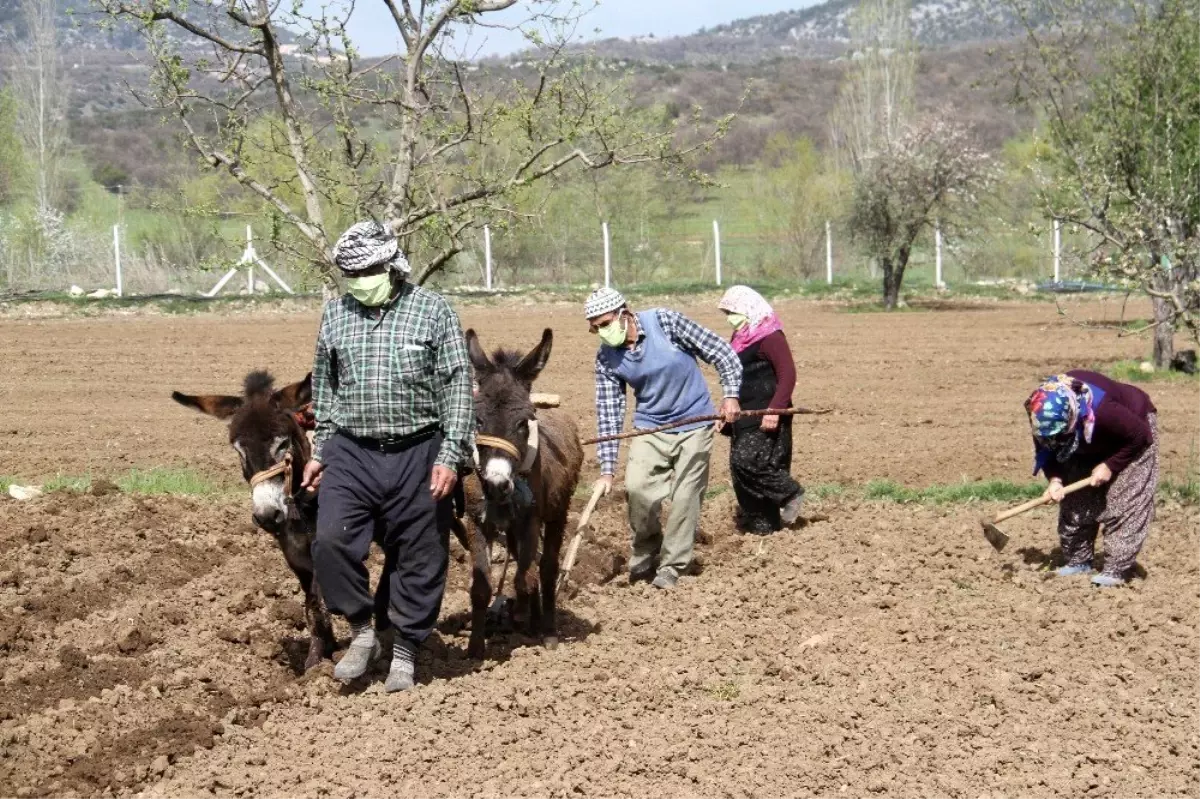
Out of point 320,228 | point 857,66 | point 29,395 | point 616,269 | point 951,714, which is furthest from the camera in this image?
point 857,66

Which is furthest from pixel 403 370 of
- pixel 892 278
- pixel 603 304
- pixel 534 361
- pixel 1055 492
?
pixel 892 278

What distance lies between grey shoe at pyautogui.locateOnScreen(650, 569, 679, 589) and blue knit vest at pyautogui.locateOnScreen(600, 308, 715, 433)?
96cm

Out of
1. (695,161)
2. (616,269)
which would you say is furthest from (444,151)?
(616,269)

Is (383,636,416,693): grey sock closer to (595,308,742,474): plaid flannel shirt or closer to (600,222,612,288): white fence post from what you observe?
(595,308,742,474): plaid flannel shirt

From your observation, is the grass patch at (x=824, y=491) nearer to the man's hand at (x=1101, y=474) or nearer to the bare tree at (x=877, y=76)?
the man's hand at (x=1101, y=474)

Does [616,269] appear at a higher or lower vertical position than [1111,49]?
lower

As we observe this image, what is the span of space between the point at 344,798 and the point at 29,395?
14.6 meters

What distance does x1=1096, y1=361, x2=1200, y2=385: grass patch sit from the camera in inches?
775

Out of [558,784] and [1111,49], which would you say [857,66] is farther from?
[558,784]

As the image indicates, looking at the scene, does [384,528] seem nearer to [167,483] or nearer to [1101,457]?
[1101,457]

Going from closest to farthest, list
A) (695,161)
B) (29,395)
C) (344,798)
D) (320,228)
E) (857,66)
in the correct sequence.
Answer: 1. (344,798)
2. (320,228)
3. (695,161)
4. (29,395)
5. (857,66)

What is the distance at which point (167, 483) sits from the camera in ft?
41.5

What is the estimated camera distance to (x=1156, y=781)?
20.0 ft

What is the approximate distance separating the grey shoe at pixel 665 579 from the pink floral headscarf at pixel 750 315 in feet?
6.46
